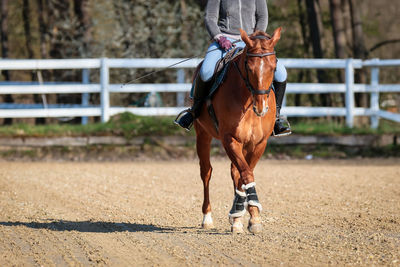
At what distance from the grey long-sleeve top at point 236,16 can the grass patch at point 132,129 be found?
27.0 ft

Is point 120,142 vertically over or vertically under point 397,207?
under

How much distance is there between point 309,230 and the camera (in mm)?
7020

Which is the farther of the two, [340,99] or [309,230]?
[340,99]

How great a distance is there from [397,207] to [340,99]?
1206 centimetres

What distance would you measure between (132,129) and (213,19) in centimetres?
841

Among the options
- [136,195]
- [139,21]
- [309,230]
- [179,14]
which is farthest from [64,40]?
[309,230]

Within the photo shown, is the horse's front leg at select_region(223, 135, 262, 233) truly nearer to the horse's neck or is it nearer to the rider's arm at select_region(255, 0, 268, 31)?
the horse's neck

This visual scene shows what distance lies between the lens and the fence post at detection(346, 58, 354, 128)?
16531 mm

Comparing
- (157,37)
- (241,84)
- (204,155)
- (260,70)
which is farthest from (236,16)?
(157,37)

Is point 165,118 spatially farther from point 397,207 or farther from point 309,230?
point 309,230

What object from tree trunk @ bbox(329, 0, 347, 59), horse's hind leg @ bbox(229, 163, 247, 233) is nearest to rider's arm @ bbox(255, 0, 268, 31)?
horse's hind leg @ bbox(229, 163, 247, 233)

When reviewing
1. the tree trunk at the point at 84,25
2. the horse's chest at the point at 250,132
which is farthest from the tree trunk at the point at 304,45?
the horse's chest at the point at 250,132

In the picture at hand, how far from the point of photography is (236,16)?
7660 mm

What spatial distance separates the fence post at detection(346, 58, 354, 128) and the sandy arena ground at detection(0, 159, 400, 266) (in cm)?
279
